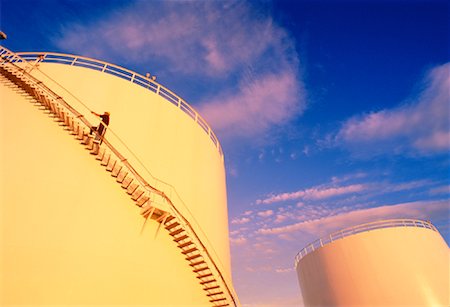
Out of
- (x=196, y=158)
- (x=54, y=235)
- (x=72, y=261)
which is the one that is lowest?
(x=72, y=261)

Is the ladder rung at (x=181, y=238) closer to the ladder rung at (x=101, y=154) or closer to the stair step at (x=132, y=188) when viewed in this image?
the stair step at (x=132, y=188)

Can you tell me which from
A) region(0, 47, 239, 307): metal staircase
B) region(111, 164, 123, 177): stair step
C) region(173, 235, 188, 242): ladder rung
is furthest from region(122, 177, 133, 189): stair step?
region(173, 235, 188, 242): ladder rung

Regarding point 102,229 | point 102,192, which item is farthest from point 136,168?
point 102,229

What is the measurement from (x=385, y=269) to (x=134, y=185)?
12439 millimetres

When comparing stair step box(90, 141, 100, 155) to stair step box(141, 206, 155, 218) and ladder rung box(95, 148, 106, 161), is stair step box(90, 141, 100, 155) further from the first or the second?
stair step box(141, 206, 155, 218)

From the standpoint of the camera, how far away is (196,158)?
9.87 m

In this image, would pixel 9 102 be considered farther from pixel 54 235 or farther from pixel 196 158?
pixel 196 158

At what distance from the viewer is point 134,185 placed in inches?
290

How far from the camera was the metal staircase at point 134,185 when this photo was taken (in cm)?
732

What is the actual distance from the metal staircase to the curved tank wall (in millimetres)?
8398

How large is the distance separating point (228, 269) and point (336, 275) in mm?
7246

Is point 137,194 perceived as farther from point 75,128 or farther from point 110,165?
point 75,128

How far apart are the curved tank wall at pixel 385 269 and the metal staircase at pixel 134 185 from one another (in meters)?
8.40

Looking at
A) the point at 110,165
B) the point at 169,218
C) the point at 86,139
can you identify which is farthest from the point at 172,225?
the point at 86,139
